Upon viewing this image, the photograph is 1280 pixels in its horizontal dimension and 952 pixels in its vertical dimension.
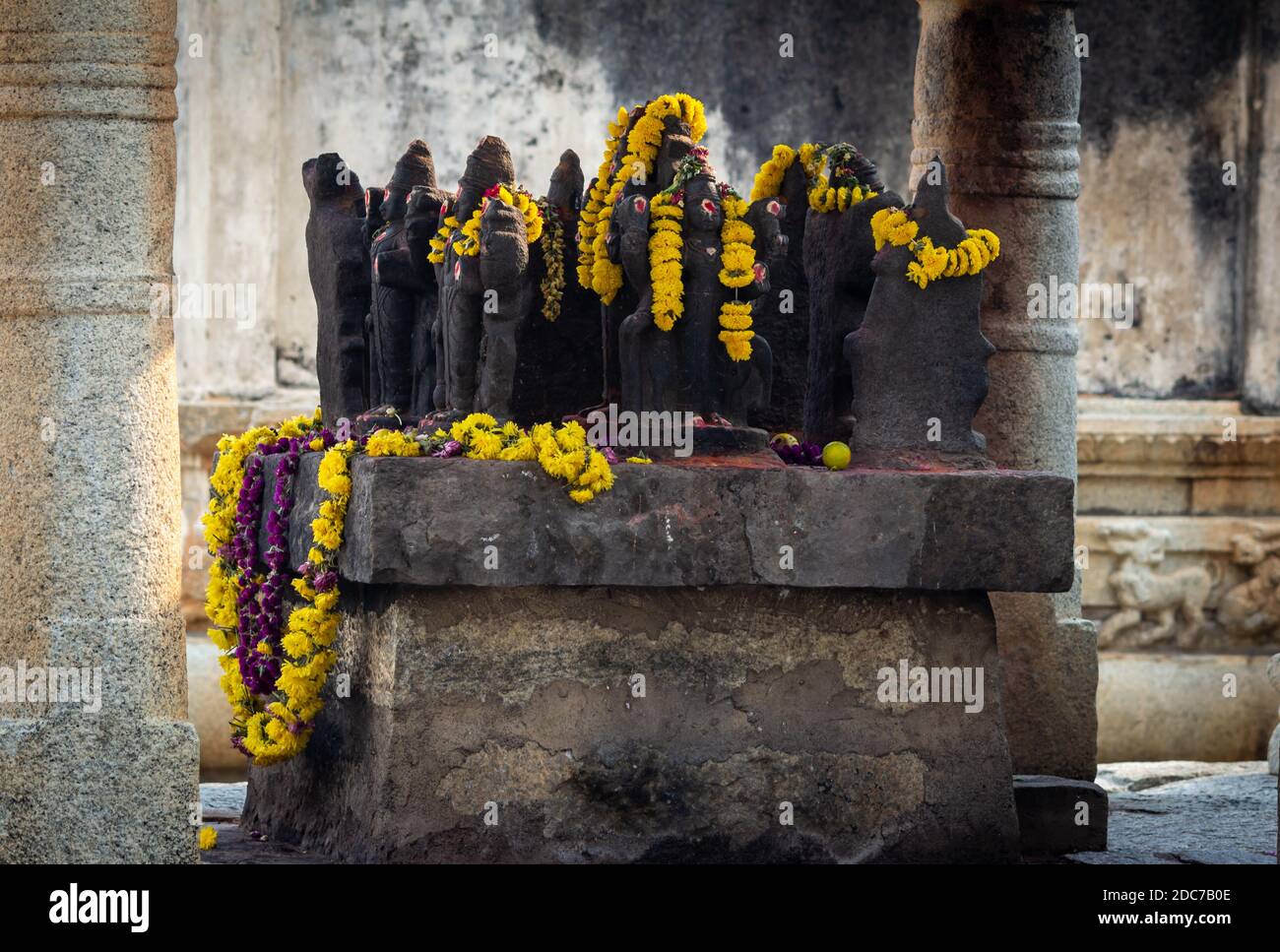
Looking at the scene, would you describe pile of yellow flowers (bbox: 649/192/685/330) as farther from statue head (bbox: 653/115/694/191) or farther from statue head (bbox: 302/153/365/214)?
statue head (bbox: 302/153/365/214)

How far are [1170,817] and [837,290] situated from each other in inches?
95.0

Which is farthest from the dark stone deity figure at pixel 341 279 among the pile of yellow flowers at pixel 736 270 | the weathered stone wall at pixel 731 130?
the weathered stone wall at pixel 731 130

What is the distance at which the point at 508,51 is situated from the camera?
11781mm

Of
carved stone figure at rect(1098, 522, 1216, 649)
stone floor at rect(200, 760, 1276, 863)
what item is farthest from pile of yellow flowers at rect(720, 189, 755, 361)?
carved stone figure at rect(1098, 522, 1216, 649)

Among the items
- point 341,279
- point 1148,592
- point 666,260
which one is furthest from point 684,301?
point 1148,592

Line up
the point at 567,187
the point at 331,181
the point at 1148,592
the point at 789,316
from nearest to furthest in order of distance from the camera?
the point at 567,187 < the point at 789,316 < the point at 331,181 < the point at 1148,592

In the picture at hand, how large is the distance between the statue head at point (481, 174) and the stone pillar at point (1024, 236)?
165 cm

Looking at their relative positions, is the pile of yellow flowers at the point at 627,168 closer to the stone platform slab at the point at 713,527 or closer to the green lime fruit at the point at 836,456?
the stone platform slab at the point at 713,527

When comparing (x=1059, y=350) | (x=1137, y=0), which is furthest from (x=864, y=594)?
(x=1137, y=0)

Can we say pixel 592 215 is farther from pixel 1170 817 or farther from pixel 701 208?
pixel 1170 817

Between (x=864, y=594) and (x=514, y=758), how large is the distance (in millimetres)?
1087

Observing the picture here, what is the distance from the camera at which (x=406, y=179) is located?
7.61m

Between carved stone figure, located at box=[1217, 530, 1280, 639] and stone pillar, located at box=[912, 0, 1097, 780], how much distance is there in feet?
12.4

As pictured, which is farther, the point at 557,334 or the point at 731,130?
the point at 731,130
